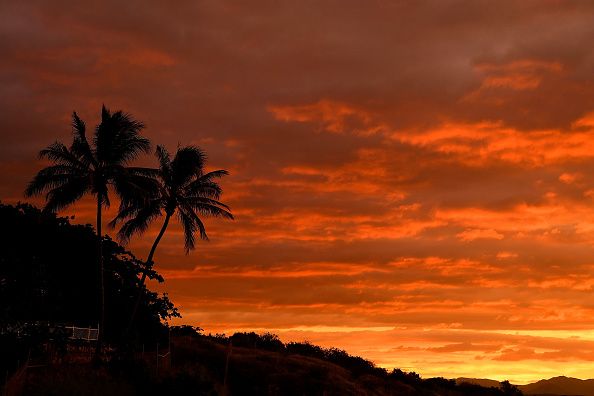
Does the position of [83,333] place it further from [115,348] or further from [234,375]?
[234,375]

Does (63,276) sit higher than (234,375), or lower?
higher

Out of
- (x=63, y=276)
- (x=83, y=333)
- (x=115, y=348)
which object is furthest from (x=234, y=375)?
(x=63, y=276)

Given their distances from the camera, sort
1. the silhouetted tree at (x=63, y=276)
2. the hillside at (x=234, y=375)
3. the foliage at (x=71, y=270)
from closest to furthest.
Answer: the hillside at (x=234, y=375) → the silhouetted tree at (x=63, y=276) → the foliage at (x=71, y=270)

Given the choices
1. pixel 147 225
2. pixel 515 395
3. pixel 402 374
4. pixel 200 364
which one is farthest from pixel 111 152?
pixel 515 395

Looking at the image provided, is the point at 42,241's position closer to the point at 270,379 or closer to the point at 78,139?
the point at 78,139

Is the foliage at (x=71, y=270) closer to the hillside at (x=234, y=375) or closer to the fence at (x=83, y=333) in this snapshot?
the fence at (x=83, y=333)

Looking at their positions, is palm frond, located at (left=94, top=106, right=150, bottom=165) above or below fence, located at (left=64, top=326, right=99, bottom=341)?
above

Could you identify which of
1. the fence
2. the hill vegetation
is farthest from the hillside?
the fence

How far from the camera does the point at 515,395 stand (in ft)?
227

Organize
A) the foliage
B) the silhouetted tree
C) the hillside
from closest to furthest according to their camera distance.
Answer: the hillside
the silhouetted tree
the foliage

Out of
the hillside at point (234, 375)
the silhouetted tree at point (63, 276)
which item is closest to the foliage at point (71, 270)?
the silhouetted tree at point (63, 276)

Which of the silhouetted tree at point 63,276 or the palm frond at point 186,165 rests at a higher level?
the palm frond at point 186,165

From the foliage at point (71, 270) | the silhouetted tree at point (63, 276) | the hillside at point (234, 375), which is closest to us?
the hillside at point (234, 375)

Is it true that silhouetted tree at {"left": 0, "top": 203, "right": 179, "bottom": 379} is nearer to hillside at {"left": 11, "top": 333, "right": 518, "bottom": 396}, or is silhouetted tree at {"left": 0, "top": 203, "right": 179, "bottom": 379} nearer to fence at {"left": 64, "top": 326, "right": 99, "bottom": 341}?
fence at {"left": 64, "top": 326, "right": 99, "bottom": 341}
